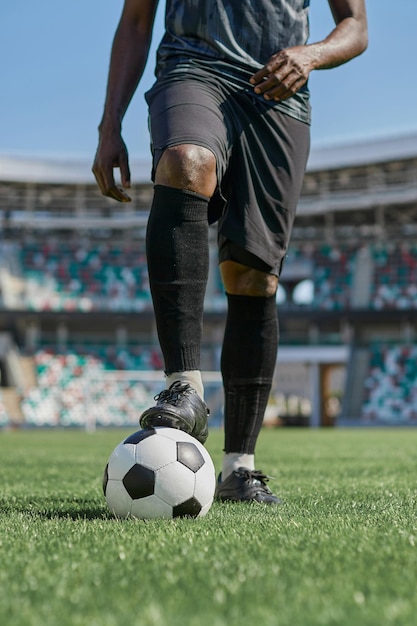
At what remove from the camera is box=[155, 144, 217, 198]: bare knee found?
1.97 metres

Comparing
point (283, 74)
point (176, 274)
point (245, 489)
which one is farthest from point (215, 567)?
point (283, 74)

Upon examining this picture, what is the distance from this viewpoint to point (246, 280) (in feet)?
7.99

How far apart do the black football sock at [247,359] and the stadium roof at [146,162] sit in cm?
2237

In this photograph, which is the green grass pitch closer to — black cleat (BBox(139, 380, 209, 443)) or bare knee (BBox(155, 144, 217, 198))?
black cleat (BBox(139, 380, 209, 443))

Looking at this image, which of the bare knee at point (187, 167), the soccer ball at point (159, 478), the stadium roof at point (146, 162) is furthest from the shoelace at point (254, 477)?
the stadium roof at point (146, 162)

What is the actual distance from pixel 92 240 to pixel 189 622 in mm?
27191

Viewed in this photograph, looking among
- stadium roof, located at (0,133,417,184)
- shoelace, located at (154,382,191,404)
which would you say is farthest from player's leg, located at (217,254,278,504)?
stadium roof, located at (0,133,417,184)

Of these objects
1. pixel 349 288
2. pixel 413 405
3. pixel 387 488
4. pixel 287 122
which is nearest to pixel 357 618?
pixel 287 122

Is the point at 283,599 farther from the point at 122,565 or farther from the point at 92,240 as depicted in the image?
the point at 92,240

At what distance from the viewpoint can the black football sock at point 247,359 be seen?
8.07 feet

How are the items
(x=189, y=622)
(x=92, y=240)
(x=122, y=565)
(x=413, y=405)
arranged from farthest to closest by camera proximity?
(x=92, y=240)
(x=413, y=405)
(x=122, y=565)
(x=189, y=622)

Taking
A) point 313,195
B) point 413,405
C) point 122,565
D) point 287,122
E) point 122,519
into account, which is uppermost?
point 313,195

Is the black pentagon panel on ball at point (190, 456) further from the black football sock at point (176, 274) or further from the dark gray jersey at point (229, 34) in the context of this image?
the dark gray jersey at point (229, 34)

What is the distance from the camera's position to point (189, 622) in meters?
0.78
